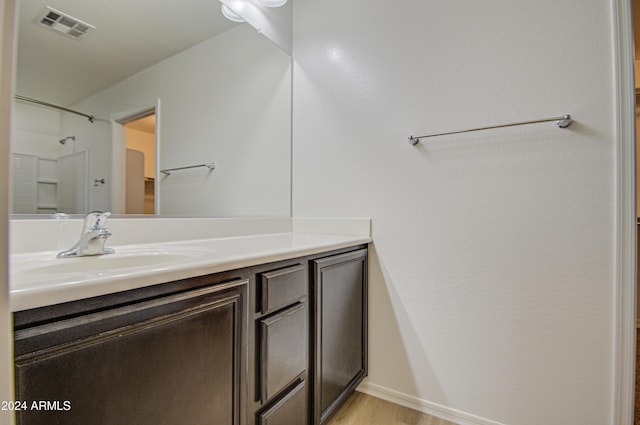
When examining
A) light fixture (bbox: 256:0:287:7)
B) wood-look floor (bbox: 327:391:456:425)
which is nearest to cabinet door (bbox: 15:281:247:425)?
wood-look floor (bbox: 327:391:456:425)

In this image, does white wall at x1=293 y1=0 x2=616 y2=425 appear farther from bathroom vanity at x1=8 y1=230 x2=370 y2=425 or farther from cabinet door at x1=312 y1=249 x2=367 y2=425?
bathroom vanity at x1=8 y1=230 x2=370 y2=425

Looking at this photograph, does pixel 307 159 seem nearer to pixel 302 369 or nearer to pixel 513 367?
pixel 302 369

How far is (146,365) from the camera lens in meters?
0.59

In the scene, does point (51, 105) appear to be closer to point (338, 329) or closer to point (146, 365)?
point (146, 365)

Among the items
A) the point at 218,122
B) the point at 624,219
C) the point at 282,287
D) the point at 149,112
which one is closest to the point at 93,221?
the point at 149,112

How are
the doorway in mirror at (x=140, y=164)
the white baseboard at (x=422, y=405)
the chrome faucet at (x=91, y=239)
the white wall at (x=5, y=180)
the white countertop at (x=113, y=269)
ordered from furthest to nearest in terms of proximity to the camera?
the white baseboard at (x=422, y=405) → the doorway in mirror at (x=140, y=164) → the chrome faucet at (x=91, y=239) → the white countertop at (x=113, y=269) → the white wall at (x=5, y=180)

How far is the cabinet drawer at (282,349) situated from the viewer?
34.7 inches

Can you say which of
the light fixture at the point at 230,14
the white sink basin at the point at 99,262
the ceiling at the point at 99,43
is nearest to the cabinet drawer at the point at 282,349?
the white sink basin at the point at 99,262

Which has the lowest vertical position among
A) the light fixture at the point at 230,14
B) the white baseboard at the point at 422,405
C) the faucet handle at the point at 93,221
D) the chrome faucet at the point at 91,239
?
the white baseboard at the point at 422,405

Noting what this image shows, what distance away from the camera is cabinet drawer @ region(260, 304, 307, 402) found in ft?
2.89

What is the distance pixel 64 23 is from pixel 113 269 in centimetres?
85

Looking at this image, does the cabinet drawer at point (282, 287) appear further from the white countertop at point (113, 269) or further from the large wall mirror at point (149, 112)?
the large wall mirror at point (149, 112)

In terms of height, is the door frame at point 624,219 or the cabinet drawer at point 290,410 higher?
the door frame at point 624,219

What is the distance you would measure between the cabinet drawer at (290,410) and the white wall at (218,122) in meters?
0.89
